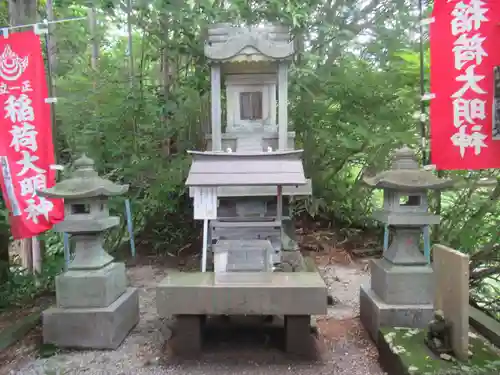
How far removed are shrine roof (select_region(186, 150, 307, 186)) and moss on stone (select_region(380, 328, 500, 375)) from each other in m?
1.93

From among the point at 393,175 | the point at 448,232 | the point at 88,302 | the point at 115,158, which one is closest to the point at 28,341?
the point at 88,302

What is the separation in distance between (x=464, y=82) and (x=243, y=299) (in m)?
3.39

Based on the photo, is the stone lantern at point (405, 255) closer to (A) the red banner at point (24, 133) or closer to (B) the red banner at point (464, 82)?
(B) the red banner at point (464, 82)

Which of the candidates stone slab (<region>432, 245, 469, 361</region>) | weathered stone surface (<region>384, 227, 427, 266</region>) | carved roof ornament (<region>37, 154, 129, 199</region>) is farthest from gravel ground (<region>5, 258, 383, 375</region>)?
carved roof ornament (<region>37, 154, 129, 199</region>)

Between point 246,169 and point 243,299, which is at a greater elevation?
point 246,169

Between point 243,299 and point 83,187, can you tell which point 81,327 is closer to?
point 83,187

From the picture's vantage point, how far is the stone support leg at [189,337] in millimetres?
4121

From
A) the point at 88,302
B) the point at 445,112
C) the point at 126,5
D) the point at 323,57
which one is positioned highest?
the point at 126,5

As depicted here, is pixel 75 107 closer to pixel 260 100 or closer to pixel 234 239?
pixel 260 100

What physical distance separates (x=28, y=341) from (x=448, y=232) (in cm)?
607

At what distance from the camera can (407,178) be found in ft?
14.3

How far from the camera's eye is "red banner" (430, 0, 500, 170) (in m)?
4.38

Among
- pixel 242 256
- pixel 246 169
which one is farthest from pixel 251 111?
pixel 242 256

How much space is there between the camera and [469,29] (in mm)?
4426
